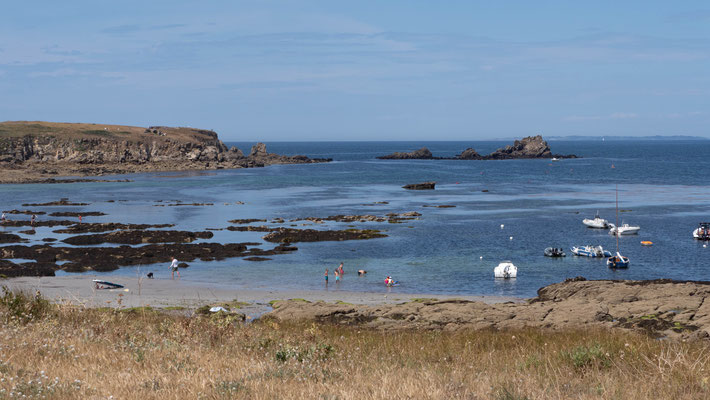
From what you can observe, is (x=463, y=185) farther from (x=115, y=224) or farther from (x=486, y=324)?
(x=486, y=324)

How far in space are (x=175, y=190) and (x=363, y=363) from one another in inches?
3877

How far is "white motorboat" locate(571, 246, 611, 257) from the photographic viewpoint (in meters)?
48.1

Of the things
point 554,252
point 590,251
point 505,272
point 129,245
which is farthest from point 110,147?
point 505,272

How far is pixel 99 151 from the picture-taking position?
513 feet

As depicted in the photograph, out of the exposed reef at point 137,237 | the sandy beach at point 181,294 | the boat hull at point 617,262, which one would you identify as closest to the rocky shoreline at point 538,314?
the sandy beach at point 181,294

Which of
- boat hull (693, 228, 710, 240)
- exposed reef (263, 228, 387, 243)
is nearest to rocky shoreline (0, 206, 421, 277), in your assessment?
exposed reef (263, 228, 387, 243)

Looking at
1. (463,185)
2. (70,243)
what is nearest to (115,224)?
(70,243)

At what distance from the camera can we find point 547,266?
1754 inches

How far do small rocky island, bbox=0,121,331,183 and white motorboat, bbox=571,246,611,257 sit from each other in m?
104

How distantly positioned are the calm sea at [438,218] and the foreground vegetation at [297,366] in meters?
26.2

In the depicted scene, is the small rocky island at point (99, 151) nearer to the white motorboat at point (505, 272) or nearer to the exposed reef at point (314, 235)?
the exposed reef at point (314, 235)

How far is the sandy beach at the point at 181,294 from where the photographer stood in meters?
31.9

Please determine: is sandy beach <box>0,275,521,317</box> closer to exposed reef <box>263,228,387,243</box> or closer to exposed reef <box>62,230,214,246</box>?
exposed reef <box>62,230,214,246</box>

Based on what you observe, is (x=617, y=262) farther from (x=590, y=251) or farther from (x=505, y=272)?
(x=505, y=272)
